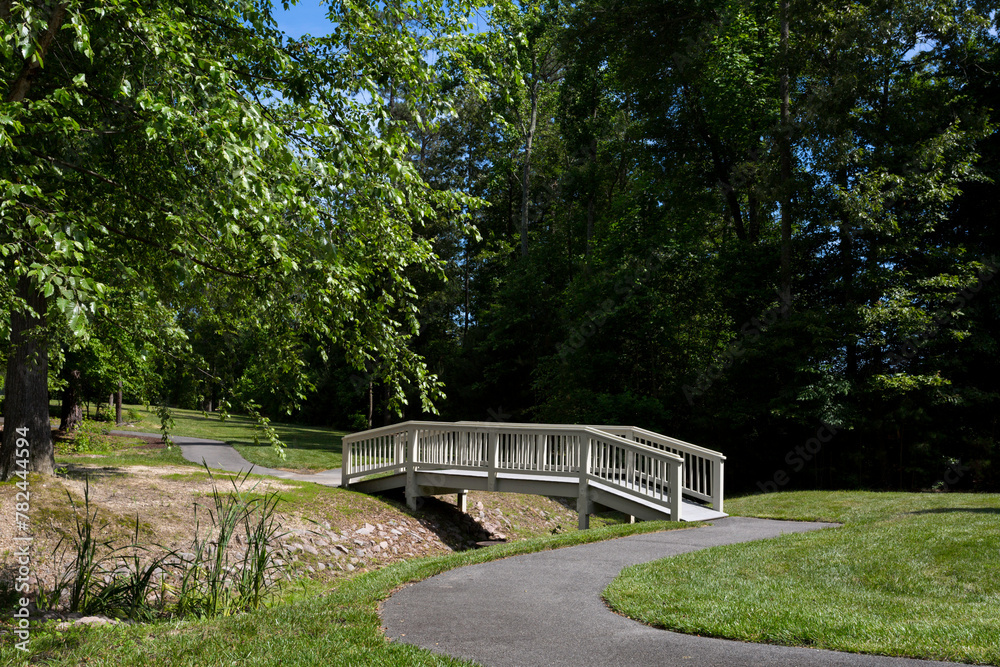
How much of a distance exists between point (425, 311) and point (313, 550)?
86.7 ft

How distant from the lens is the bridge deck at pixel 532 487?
12688 millimetres

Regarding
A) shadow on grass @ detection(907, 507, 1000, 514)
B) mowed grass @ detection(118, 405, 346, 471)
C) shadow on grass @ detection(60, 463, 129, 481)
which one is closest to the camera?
shadow on grass @ detection(907, 507, 1000, 514)

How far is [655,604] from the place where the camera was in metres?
6.14

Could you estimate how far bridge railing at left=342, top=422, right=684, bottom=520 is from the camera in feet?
41.9

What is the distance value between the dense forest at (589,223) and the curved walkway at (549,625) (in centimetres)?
190

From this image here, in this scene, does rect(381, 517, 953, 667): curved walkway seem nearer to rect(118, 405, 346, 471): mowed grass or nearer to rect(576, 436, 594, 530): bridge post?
rect(576, 436, 594, 530): bridge post

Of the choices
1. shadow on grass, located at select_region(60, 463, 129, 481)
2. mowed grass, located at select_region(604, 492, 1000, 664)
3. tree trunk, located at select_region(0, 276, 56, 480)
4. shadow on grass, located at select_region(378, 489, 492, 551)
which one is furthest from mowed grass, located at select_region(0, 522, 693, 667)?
shadow on grass, located at select_region(378, 489, 492, 551)

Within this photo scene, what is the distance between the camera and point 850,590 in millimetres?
6668

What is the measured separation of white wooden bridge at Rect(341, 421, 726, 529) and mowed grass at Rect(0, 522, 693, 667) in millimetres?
7013

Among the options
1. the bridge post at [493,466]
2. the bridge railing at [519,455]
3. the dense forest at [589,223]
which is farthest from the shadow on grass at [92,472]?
the bridge post at [493,466]

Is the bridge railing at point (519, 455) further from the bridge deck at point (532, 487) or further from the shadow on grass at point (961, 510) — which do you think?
the shadow on grass at point (961, 510)

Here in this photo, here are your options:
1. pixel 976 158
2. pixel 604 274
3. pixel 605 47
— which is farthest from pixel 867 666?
pixel 605 47

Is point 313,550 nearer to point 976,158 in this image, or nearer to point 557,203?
point 976,158

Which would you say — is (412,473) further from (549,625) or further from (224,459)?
(549,625)
